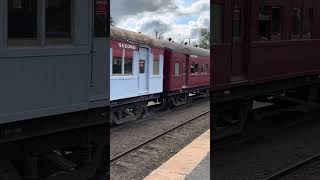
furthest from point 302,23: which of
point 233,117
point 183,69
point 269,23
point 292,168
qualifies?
point 183,69

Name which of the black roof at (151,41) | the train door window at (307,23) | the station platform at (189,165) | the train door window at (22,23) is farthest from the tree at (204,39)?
the train door window at (307,23)

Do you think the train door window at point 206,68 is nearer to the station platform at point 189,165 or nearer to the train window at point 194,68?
the train window at point 194,68

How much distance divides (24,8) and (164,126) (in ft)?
2.58

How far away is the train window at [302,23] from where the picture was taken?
6.63 metres

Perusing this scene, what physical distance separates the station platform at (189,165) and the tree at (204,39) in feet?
1.29

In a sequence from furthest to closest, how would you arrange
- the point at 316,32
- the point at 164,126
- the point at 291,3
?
the point at 316,32, the point at 291,3, the point at 164,126

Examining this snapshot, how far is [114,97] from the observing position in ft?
6.49

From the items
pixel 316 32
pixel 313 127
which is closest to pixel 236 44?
pixel 316 32

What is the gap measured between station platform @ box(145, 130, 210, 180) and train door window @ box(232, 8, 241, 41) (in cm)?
292

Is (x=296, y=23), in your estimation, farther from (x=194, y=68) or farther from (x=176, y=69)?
(x=176, y=69)

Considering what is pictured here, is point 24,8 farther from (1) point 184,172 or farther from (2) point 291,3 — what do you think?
(2) point 291,3

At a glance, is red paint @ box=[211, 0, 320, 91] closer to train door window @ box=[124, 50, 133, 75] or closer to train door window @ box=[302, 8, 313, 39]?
train door window @ box=[302, 8, 313, 39]

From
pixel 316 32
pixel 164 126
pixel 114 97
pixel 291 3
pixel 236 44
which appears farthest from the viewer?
pixel 316 32

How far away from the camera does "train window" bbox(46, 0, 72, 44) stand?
2047mm
